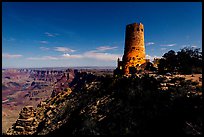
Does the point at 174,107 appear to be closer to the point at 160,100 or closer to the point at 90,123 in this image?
the point at 160,100

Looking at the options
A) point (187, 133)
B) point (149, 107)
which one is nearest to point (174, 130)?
point (187, 133)

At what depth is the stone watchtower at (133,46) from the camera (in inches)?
1156

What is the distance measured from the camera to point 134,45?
1165 inches

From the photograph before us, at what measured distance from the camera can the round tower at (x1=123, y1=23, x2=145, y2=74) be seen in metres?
29.4

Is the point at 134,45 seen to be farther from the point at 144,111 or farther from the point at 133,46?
the point at 144,111

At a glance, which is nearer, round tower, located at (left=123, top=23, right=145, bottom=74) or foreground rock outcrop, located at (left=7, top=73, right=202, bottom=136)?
foreground rock outcrop, located at (left=7, top=73, right=202, bottom=136)

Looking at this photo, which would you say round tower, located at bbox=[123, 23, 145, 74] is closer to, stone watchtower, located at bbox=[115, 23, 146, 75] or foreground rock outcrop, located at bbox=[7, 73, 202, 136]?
stone watchtower, located at bbox=[115, 23, 146, 75]

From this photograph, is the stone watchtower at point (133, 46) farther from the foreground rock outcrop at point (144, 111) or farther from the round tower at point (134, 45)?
the foreground rock outcrop at point (144, 111)

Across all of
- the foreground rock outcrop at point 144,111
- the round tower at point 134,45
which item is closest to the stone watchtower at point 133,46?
the round tower at point 134,45

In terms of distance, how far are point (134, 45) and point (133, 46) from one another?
0.20 meters

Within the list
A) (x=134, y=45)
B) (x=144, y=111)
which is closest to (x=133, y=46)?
(x=134, y=45)

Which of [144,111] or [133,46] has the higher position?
[133,46]

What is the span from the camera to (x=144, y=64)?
28.7m

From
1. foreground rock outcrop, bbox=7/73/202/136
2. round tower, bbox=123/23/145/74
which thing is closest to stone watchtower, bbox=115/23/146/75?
round tower, bbox=123/23/145/74
